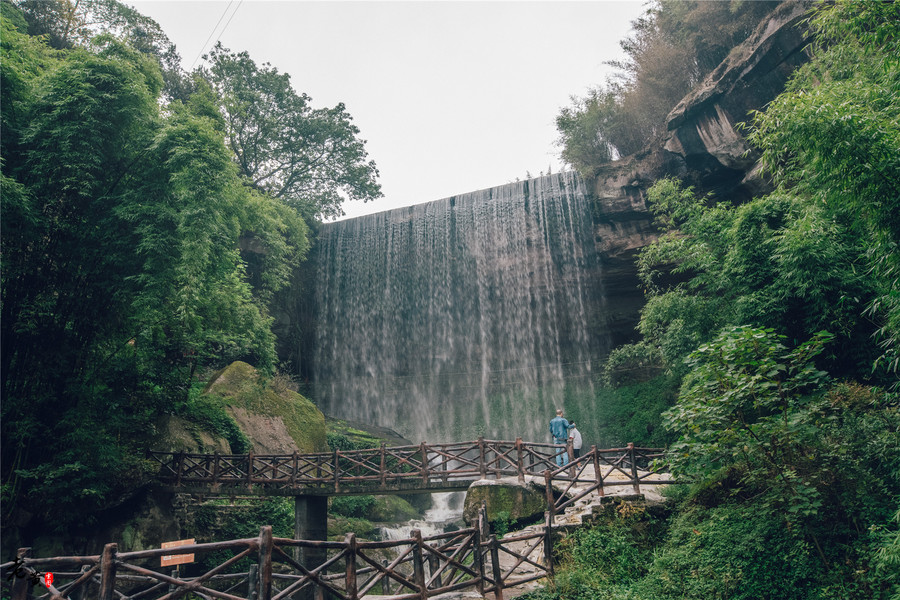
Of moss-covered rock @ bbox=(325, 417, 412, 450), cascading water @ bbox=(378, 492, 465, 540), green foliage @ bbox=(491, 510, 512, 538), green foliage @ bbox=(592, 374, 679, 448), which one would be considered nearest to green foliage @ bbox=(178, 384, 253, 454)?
moss-covered rock @ bbox=(325, 417, 412, 450)

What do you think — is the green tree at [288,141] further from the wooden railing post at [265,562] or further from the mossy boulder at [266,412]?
the wooden railing post at [265,562]

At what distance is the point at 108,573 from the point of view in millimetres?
4820

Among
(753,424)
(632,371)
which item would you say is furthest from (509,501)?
(632,371)

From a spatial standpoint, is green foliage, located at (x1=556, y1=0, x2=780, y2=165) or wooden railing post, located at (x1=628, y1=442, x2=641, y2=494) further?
green foliage, located at (x1=556, y1=0, x2=780, y2=165)

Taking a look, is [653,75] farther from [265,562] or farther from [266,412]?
[265,562]

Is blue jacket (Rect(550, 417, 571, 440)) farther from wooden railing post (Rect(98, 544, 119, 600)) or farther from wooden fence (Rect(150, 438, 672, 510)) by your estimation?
wooden railing post (Rect(98, 544, 119, 600))

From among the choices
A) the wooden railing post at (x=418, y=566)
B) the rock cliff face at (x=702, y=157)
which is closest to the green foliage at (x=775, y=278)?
the rock cliff face at (x=702, y=157)

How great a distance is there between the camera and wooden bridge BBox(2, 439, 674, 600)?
17.6ft

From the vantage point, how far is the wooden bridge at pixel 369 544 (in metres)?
5.37

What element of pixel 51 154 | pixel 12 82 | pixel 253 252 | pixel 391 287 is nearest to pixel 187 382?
pixel 51 154

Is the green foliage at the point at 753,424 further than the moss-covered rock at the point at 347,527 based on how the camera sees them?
No

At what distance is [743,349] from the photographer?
25.6 feet

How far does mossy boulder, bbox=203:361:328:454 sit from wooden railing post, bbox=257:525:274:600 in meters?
12.1

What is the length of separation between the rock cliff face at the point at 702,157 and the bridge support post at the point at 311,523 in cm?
1554
